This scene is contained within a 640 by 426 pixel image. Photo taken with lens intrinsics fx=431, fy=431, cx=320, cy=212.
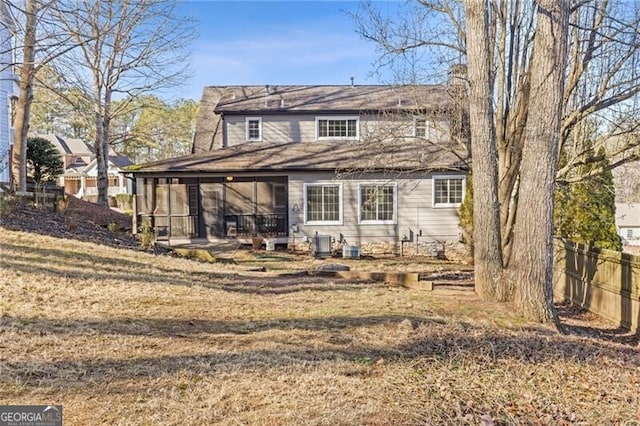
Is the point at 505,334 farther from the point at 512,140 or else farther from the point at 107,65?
the point at 107,65

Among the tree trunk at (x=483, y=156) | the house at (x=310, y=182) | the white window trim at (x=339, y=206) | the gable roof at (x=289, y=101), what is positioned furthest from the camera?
the gable roof at (x=289, y=101)

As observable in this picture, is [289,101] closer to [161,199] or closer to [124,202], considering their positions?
[161,199]

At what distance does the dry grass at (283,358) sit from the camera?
323cm

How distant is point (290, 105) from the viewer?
1870cm

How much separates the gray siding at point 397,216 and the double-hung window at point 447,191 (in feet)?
0.63

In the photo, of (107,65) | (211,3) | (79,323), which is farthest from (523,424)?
(107,65)

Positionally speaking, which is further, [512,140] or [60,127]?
[60,127]

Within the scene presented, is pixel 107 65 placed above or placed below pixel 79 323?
above

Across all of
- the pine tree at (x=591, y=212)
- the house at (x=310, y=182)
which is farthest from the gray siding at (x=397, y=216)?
the pine tree at (x=591, y=212)

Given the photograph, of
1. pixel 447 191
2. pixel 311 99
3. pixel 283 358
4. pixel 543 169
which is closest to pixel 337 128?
pixel 311 99

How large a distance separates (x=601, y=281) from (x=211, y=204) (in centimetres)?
1402

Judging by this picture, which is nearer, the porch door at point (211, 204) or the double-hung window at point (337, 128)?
the porch door at point (211, 204)

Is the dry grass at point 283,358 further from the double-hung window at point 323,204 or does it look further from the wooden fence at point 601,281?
the double-hung window at point 323,204

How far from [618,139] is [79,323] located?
1141cm
